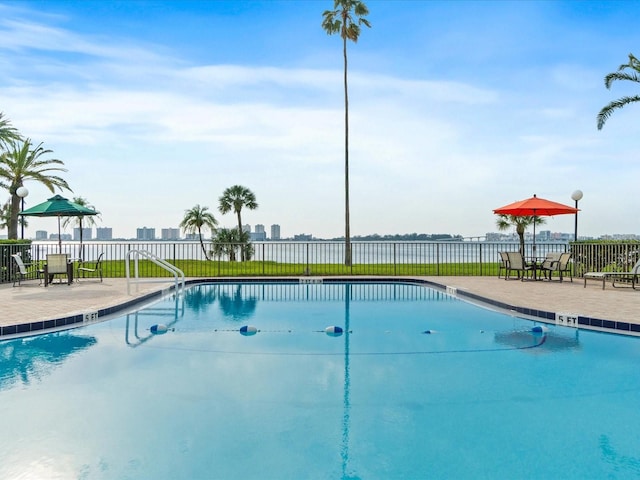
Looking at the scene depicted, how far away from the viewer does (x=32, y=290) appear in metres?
10.1

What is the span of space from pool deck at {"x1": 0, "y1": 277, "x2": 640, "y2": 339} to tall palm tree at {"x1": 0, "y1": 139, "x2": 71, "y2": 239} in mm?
9594

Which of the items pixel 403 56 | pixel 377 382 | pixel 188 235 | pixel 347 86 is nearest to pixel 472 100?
pixel 403 56

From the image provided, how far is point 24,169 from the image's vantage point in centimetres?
1925

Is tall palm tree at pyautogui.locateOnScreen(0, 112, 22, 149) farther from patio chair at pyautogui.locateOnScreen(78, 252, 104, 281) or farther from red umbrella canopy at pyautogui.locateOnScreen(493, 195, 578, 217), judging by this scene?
red umbrella canopy at pyautogui.locateOnScreen(493, 195, 578, 217)

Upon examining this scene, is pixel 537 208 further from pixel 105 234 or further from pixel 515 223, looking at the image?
pixel 105 234

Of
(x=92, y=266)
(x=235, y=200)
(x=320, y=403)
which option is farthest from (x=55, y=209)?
(x=235, y=200)

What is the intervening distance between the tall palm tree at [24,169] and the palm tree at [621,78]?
69.4ft

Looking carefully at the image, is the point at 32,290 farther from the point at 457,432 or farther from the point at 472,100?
the point at 472,100

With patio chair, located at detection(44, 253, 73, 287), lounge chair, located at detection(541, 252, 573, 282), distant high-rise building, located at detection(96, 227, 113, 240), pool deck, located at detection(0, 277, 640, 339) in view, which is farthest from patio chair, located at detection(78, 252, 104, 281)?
distant high-rise building, located at detection(96, 227, 113, 240)

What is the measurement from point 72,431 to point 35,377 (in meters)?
1.66

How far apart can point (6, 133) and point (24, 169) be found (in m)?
2.38

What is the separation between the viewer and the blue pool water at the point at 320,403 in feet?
9.21

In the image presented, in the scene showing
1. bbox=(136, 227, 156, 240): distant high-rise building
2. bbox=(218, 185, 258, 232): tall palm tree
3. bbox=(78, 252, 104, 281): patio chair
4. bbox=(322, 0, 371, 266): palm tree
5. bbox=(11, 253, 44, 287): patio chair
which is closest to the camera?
bbox=(11, 253, 44, 287): patio chair

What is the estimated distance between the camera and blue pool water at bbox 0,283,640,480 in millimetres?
2809
